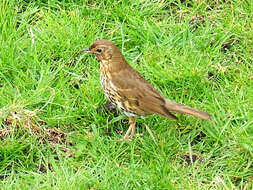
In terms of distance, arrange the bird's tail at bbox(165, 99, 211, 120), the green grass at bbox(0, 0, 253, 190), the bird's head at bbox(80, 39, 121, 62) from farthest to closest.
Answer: the bird's head at bbox(80, 39, 121, 62) < the bird's tail at bbox(165, 99, 211, 120) < the green grass at bbox(0, 0, 253, 190)

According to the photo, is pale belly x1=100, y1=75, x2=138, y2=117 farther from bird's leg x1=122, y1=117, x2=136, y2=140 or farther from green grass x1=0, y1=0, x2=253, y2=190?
green grass x1=0, y1=0, x2=253, y2=190

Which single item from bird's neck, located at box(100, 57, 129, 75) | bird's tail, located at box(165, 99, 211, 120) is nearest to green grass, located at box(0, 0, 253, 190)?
bird's tail, located at box(165, 99, 211, 120)

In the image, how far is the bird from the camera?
545cm

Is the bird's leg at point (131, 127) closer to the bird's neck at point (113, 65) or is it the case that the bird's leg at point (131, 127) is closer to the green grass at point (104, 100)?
the green grass at point (104, 100)

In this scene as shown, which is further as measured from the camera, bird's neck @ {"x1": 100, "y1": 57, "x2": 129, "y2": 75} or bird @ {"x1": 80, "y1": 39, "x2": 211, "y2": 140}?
bird's neck @ {"x1": 100, "y1": 57, "x2": 129, "y2": 75}

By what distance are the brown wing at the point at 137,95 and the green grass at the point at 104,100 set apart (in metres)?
0.28

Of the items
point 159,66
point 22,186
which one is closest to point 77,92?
point 159,66

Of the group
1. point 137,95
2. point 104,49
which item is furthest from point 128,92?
point 104,49

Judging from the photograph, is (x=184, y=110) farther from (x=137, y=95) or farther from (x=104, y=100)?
(x=104, y=100)

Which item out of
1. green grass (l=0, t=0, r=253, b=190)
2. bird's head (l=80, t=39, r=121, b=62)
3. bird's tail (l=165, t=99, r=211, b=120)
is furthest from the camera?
bird's head (l=80, t=39, r=121, b=62)

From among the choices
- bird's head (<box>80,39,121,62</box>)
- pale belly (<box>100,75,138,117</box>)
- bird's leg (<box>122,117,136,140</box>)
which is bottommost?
bird's leg (<box>122,117,136,140</box>)

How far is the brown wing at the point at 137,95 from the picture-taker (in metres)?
5.44

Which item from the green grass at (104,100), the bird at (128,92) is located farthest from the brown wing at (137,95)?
the green grass at (104,100)

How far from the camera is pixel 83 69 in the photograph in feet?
20.7
